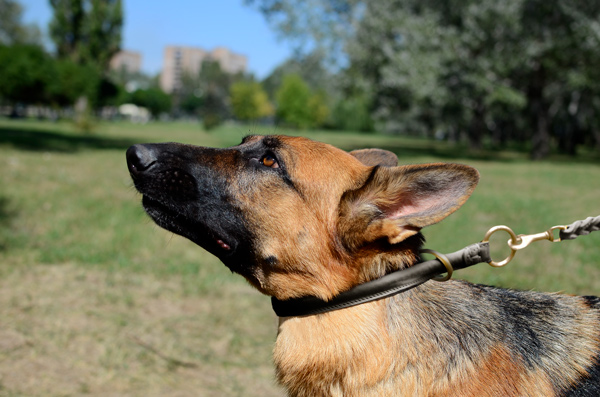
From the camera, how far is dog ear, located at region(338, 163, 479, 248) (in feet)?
7.54

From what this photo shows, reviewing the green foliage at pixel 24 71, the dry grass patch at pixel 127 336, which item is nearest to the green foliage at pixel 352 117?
the green foliage at pixel 24 71

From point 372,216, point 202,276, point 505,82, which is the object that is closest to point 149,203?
point 372,216

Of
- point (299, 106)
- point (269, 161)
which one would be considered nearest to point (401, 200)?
point (269, 161)

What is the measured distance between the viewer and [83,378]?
4.23 metres

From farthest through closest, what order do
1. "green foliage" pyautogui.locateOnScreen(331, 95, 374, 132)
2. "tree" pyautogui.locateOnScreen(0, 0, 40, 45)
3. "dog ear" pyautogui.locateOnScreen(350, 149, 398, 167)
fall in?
"green foliage" pyautogui.locateOnScreen(331, 95, 374, 132) < "tree" pyautogui.locateOnScreen(0, 0, 40, 45) < "dog ear" pyautogui.locateOnScreen(350, 149, 398, 167)

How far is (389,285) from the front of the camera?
96.2 inches

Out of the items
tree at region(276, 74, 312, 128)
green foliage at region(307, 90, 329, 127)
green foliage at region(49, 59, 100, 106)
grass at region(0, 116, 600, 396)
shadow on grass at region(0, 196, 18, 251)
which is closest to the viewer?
grass at region(0, 116, 600, 396)

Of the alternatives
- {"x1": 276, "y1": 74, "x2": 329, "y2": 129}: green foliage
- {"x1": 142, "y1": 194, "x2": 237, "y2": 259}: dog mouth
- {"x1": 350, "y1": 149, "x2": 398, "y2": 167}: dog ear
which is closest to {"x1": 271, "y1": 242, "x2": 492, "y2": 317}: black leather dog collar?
{"x1": 142, "y1": 194, "x2": 237, "y2": 259}: dog mouth

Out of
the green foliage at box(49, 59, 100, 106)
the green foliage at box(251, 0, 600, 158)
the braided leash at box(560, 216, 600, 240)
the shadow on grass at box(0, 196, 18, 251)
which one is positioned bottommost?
the green foliage at box(49, 59, 100, 106)

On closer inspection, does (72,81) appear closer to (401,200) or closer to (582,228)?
(401,200)

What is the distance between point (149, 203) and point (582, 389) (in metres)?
2.37

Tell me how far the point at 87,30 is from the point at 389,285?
61333 millimetres

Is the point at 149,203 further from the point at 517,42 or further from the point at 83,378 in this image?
the point at 517,42

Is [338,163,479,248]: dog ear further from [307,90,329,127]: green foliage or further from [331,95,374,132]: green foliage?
[307,90,329,127]: green foliage
